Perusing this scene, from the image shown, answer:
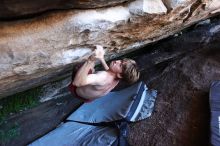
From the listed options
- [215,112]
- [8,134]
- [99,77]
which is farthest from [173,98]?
[99,77]

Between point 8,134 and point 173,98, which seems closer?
point 8,134

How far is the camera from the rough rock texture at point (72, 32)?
2.47 metres

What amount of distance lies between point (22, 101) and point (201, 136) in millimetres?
2215

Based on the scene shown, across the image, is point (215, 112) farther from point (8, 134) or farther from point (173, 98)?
point (8, 134)

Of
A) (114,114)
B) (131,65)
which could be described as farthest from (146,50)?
(131,65)

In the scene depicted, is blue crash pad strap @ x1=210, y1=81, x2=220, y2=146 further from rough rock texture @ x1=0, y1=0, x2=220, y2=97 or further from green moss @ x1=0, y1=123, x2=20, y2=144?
green moss @ x1=0, y1=123, x2=20, y2=144

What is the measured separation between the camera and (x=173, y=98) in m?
4.40

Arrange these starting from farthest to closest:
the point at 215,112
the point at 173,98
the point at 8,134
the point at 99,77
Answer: the point at 173,98 < the point at 8,134 < the point at 215,112 < the point at 99,77

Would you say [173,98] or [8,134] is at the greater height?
[173,98]

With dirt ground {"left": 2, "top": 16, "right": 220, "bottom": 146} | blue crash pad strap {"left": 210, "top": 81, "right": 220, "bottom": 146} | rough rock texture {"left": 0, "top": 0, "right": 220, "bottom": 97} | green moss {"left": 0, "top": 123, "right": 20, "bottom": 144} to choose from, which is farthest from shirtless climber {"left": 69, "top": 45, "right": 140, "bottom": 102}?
green moss {"left": 0, "top": 123, "right": 20, "bottom": 144}

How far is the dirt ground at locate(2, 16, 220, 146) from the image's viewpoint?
3998 mm

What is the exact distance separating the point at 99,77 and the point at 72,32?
594 millimetres

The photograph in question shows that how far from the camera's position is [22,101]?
417cm

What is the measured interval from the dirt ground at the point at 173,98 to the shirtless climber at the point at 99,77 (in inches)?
70.7
